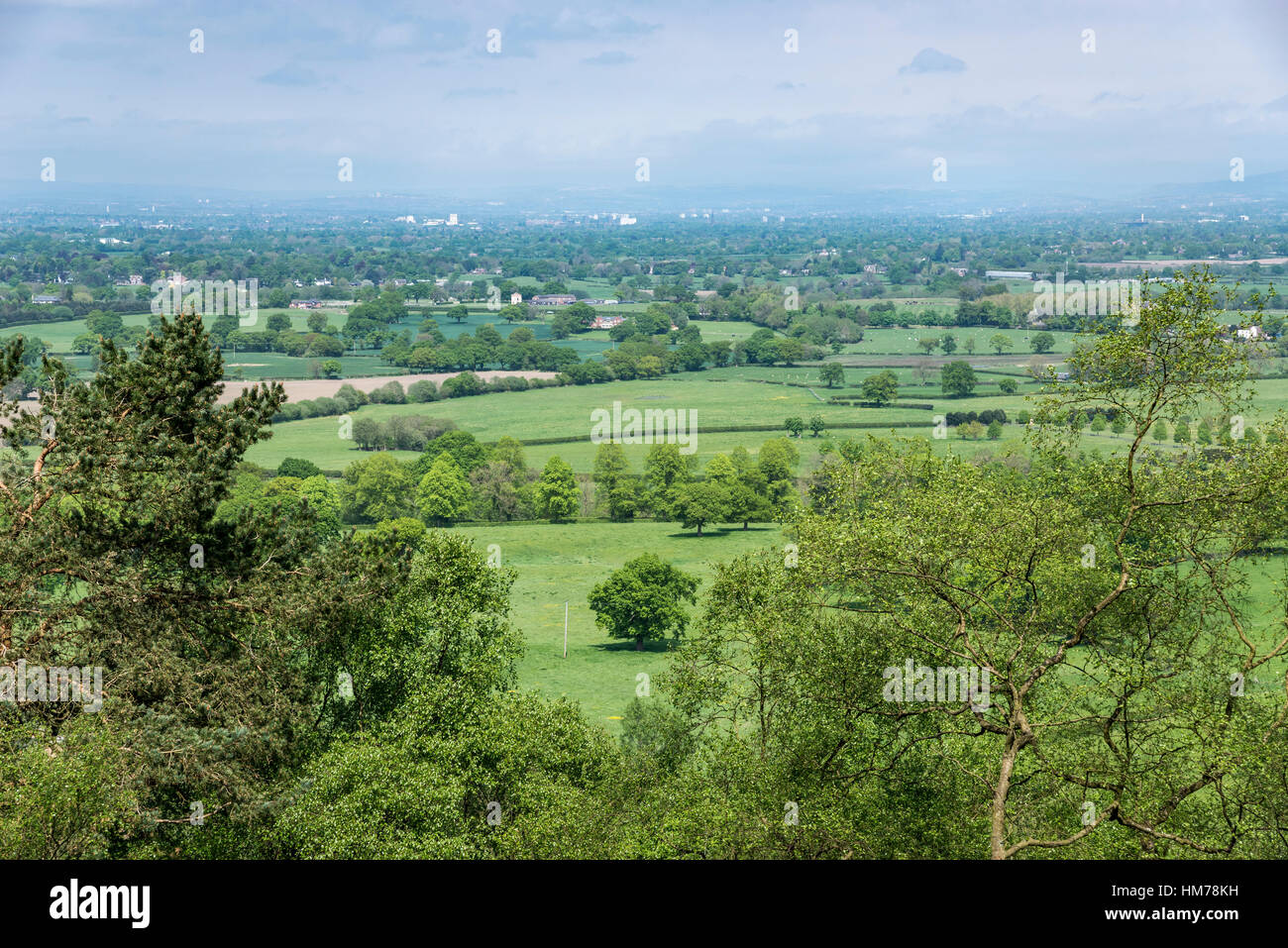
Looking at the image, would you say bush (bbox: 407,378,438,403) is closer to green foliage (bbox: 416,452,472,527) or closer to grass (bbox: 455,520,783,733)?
green foliage (bbox: 416,452,472,527)

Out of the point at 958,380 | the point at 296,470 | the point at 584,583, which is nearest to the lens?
the point at 584,583

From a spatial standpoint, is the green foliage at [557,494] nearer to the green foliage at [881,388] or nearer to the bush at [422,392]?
the bush at [422,392]

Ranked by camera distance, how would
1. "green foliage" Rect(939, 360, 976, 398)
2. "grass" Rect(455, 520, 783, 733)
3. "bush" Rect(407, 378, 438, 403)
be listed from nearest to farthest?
"grass" Rect(455, 520, 783, 733) < "green foliage" Rect(939, 360, 976, 398) < "bush" Rect(407, 378, 438, 403)

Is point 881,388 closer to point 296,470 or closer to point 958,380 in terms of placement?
point 958,380

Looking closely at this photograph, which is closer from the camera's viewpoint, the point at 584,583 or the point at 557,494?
the point at 584,583

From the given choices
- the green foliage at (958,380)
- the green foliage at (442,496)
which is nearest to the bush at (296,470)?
the green foliage at (442,496)

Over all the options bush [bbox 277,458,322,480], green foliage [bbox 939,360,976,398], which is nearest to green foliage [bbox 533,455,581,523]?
bush [bbox 277,458,322,480]

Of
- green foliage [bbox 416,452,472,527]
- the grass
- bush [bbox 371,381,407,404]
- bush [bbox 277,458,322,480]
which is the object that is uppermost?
bush [bbox 371,381,407,404]

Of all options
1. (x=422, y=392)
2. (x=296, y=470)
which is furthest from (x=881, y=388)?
(x=296, y=470)

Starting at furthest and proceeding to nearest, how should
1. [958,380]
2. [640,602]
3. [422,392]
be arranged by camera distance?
1. [422,392]
2. [958,380]
3. [640,602]
